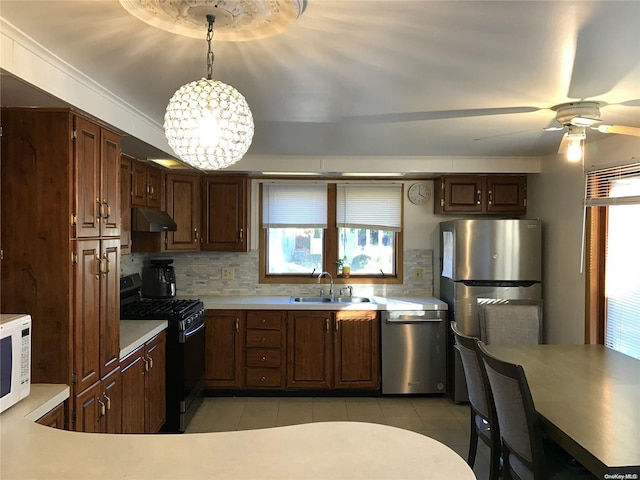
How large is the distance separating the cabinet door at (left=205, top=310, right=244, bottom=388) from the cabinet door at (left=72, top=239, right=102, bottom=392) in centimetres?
193

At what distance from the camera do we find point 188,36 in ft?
5.17

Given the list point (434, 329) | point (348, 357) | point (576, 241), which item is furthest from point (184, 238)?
point (576, 241)

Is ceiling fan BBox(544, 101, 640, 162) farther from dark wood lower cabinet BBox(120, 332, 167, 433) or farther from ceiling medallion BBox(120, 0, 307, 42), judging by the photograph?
dark wood lower cabinet BBox(120, 332, 167, 433)

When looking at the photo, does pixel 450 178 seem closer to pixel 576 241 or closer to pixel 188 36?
pixel 576 241

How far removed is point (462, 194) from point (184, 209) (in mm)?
2723

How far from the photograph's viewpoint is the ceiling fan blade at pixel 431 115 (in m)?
2.62

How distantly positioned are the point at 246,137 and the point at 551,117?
Answer: 2142 millimetres

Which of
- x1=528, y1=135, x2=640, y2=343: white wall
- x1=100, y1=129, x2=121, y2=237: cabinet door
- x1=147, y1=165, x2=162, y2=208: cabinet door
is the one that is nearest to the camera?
x1=100, y1=129, x2=121, y2=237: cabinet door

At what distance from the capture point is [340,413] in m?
4.08

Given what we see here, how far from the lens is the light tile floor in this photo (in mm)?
3750

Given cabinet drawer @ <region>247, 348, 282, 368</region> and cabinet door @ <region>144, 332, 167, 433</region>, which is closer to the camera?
cabinet door @ <region>144, 332, 167, 433</region>

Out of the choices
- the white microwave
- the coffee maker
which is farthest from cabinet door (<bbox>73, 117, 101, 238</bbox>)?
the coffee maker

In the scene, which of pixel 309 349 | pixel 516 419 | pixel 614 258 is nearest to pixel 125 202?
pixel 309 349

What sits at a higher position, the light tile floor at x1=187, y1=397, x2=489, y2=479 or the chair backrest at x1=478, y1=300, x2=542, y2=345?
the chair backrest at x1=478, y1=300, x2=542, y2=345
